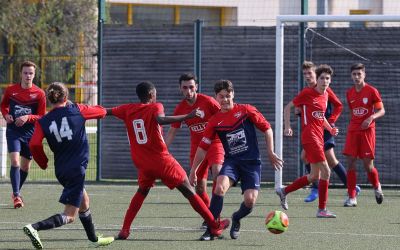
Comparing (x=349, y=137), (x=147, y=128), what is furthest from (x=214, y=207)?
(x=349, y=137)

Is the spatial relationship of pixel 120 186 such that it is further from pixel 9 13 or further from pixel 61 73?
pixel 9 13

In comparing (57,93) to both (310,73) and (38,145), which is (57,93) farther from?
(310,73)

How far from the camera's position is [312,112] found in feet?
46.7

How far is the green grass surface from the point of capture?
11.1 meters

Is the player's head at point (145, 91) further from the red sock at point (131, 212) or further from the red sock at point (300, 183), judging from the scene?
the red sock at point (300, 183)

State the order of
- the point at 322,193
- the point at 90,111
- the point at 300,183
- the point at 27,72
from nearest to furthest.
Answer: the point at 90,111 < the point at 322,193 < the point at 300,183 < the point at 27,72

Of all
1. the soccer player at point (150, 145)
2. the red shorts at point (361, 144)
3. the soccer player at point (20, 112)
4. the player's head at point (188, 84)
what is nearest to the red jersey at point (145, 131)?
the soccer player at point (150, 145)

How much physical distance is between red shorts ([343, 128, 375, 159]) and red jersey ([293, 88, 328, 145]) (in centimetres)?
123

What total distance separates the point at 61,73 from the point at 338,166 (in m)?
7.30

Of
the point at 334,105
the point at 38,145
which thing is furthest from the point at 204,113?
Answer: the point at 334,105

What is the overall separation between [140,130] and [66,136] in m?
1.06

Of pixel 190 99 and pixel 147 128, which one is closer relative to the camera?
pixel 147 128

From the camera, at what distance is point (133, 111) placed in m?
11.4

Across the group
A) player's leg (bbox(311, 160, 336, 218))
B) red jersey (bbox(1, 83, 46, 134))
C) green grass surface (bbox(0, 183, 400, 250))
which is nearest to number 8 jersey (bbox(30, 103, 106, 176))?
green grass surface (bbox(0, 183, 400, 250))
